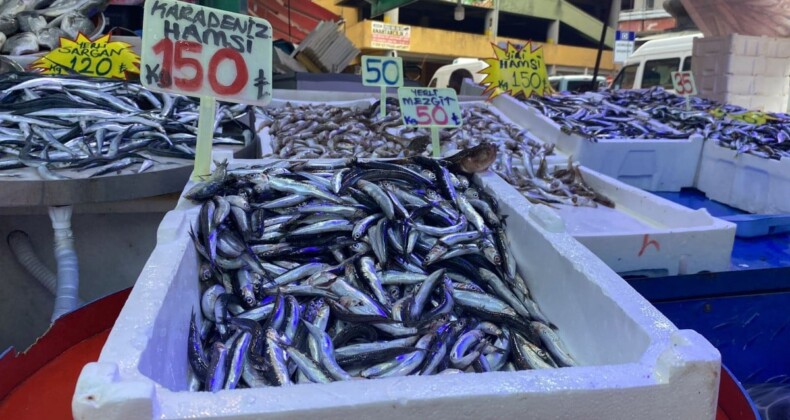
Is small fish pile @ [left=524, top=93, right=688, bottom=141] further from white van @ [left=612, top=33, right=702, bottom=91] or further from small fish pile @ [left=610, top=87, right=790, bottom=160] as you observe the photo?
white van @ [left=612, top=33, right=702, bottom=91]

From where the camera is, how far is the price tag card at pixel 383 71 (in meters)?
4.32

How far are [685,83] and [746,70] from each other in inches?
113

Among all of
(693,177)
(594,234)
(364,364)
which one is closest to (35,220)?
(364,364)

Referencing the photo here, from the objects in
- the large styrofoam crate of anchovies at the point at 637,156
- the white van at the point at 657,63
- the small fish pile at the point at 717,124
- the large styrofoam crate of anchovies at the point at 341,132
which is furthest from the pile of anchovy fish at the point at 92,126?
the white van at the point at 657,63

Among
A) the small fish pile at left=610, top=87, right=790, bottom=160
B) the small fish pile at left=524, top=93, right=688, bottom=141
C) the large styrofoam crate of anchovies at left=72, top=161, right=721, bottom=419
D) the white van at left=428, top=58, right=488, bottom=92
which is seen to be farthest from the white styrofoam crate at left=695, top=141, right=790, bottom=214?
the white van at left=428, top=58, right=488, bottom=92

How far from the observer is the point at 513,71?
18.6ft

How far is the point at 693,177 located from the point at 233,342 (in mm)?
4709

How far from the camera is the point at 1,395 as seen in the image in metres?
1.61

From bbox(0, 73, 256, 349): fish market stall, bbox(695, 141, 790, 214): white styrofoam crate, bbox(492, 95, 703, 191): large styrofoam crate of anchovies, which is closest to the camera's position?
bbox(0, 73, 256, 349): fish market stall

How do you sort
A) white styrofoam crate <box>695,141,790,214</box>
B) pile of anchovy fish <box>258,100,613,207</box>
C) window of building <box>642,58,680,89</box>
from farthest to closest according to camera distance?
1. window of building <box>642,58,680,89</box>
2. white styrofoam crate <box>695,141,790,214</box>
3. pile of anchovy fish <box>258,100,613,207</box>

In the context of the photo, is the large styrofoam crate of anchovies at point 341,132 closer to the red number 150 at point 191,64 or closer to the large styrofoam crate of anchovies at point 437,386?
the red number 150 at point 191,64

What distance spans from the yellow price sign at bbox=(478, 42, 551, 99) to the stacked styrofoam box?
412 centimetres

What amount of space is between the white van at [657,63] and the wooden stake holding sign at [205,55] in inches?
396

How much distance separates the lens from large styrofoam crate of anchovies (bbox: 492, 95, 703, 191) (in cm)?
431
